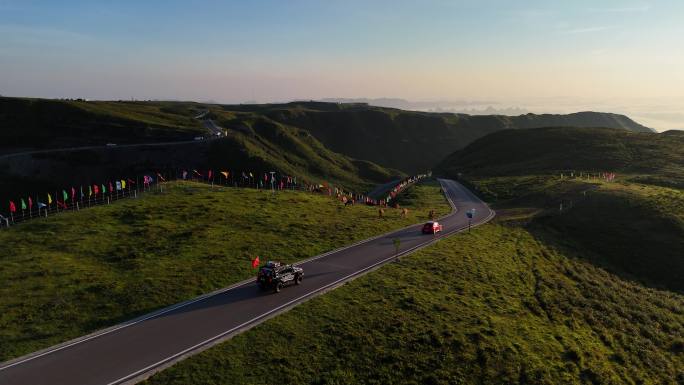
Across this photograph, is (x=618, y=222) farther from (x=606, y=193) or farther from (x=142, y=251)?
(x=142, y=251)

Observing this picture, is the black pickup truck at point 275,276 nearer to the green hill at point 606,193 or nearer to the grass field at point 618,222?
the grass field at point 618,222

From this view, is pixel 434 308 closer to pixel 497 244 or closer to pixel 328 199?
pixel 497 244

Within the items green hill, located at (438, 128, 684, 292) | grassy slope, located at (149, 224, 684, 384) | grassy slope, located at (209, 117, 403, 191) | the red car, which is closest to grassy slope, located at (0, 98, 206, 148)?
grassy slope, located at (209, 117, 403, 191)

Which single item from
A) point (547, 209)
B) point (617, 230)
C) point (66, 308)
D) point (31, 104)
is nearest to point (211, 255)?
point (66, 308)

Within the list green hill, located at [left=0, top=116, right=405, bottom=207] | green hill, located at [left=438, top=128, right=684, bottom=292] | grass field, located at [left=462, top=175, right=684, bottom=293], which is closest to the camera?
grass field, located at [left=462, top=175, right=684, bottom=293]

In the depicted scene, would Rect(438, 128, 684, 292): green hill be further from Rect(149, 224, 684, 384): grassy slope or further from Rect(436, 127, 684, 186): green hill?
Rect(149, 224, 684, 384): grassy slope

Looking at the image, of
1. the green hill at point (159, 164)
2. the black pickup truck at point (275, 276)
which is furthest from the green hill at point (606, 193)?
the green hill at point (159, 164)

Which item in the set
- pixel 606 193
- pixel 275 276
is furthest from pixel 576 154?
pixel 275 276
